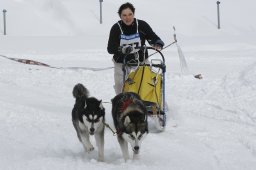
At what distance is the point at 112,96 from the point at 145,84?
10.9 ft

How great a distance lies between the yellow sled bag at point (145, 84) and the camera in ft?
21.4

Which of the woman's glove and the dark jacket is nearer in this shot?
the woman's glove

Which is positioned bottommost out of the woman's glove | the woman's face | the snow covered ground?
the snow covered ground

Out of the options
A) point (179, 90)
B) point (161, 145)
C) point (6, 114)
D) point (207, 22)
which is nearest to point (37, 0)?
point (207, 22)

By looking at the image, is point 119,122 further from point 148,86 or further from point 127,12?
point 127,12

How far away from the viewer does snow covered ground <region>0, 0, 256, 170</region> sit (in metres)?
5.23

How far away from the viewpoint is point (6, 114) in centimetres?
722

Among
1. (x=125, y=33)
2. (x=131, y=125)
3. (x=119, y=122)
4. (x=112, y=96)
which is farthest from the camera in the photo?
(x=112, y=96)

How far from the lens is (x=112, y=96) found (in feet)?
32.1

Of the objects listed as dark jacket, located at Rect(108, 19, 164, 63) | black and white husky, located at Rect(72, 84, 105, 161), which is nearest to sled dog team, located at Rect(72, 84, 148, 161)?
black and white husky, located at Rect(72, 84, 105, 161)

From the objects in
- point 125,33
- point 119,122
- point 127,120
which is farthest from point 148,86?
point 127,120

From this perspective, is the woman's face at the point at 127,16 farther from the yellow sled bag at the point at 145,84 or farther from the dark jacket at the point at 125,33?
the yellow sled bag at the point at 145,84

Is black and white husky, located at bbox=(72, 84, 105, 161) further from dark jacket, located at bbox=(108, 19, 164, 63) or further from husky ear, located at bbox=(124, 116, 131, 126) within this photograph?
dark jacket, located at bbox=(108, 19, 164, 63)

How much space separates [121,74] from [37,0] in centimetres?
1997
